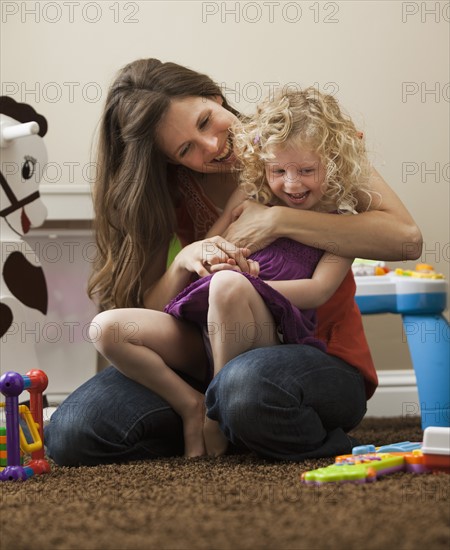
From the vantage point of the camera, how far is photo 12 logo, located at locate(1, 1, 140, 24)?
1.80 metres

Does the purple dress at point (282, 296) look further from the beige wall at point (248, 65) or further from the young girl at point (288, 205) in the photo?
the beige wall at point (248, 65)

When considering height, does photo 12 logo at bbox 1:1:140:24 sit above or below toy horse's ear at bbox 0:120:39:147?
above

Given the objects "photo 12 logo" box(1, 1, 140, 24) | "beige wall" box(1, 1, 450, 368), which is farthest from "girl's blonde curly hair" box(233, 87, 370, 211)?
"photo 12 logo" box(1, 1, 140, 24)

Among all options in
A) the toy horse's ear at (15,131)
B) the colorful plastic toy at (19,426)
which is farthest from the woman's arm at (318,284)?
the toy horse's ear at (15,131)

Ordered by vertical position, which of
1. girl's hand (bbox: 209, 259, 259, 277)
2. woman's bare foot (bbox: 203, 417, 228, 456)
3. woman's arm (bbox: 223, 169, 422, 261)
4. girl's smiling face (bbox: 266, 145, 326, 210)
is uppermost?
girl's smiling face (bbox: 266, 145, 326, 210)

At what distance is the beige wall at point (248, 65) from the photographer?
1.79 metres

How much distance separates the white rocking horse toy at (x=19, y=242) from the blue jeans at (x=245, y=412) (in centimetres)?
23

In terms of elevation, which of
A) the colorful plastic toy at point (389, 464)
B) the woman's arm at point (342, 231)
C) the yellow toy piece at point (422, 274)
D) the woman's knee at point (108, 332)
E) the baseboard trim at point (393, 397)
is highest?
the woman's arm at point (342, 231)

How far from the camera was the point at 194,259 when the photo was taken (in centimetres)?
115

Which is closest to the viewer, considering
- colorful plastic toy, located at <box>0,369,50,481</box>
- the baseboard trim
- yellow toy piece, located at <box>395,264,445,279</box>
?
colorful plastic toy, located at <box>0,369,50,481</box>

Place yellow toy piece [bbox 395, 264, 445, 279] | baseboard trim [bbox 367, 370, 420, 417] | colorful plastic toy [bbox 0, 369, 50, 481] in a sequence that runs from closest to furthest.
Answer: colorful plastic toy [bbox 0, 369, 50, 481] < yellow toy piece [bbox 395, 264, 445, 279] < baseboard trim [bbox 367, 370, 420, 417]

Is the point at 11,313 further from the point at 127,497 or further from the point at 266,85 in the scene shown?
the point at 266,85

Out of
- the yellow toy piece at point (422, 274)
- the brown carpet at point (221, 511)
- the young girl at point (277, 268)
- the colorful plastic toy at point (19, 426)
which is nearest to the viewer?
the brown carpet at point (221, 511)

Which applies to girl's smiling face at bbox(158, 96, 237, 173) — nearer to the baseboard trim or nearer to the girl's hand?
the girl's hand
